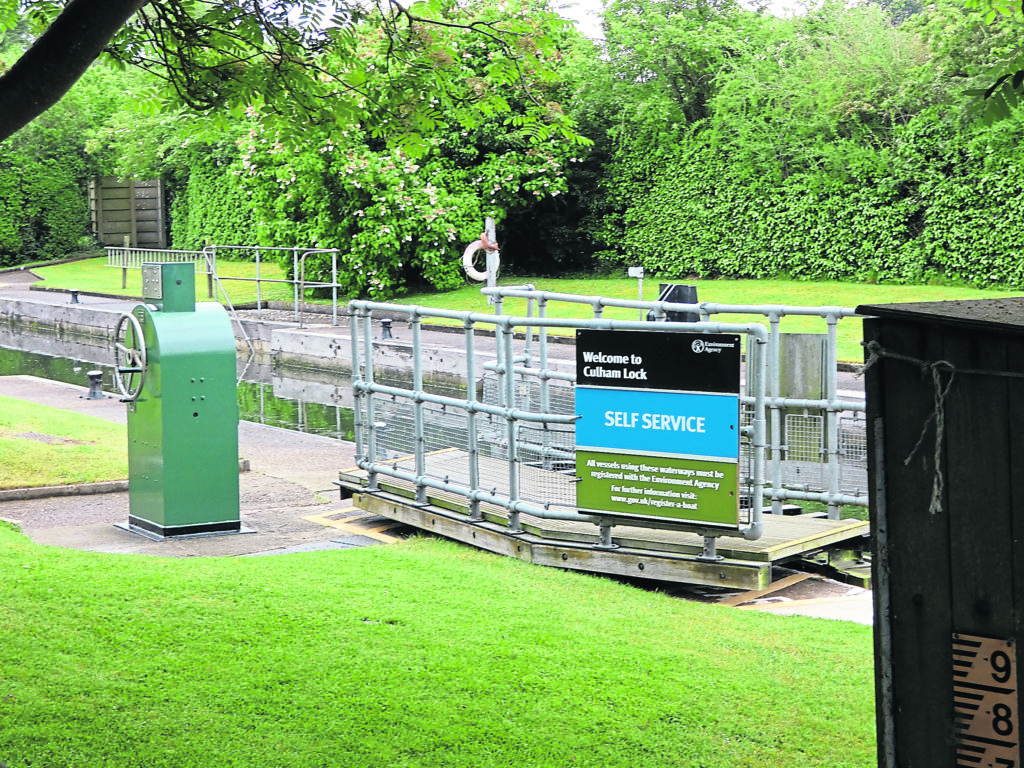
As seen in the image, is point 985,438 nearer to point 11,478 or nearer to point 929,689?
point 929,689

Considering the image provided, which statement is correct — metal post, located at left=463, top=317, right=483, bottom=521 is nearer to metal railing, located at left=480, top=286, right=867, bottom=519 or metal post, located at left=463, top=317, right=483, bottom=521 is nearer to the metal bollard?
metal railing, located at left=480, top=286, right=867, bottom=519

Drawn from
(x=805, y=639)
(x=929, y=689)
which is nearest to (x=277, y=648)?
(x=805, y=639)

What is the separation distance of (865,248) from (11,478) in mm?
18718

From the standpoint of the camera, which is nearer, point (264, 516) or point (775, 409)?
point (775, 409)

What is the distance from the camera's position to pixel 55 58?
4684 mm

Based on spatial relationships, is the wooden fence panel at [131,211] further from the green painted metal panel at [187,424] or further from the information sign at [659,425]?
the information sign at [659,425]

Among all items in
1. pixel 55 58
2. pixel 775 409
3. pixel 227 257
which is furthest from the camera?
pixel 227 257

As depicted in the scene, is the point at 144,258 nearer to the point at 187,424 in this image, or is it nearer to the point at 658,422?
the point at 187,424

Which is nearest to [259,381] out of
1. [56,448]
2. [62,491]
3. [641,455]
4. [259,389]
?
[259,389]

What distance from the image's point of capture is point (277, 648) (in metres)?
5.75

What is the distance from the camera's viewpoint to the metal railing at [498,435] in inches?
303

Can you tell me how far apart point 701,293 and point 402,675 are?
71.1 ft

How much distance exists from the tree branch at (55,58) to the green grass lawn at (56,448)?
7169mm

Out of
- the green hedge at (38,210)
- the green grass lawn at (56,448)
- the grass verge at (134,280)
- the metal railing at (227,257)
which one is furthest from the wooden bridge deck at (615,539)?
the green hedge at (38,210)
